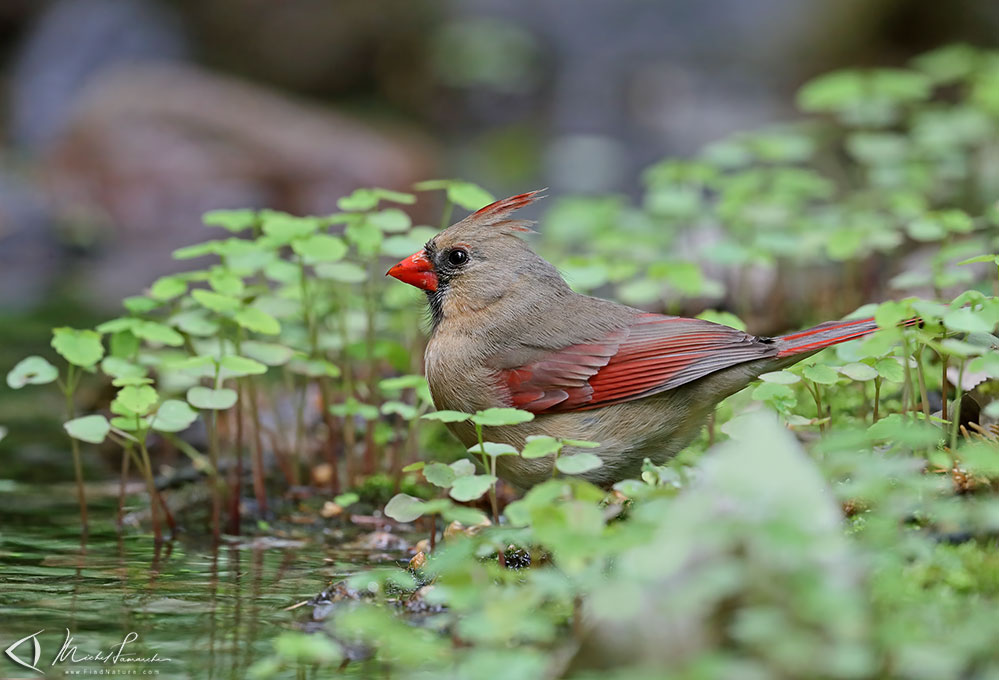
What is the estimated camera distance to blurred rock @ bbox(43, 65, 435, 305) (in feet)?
36.8

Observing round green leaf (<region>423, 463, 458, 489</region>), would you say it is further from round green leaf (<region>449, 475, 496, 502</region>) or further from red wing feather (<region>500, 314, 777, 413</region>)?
red wing feather (<region>500, 314, 777, 413</region>)

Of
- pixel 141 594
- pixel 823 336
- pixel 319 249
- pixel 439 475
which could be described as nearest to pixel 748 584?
pixel 439 475

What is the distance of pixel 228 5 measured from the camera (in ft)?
49.5

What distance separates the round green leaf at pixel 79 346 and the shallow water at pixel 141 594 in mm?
628

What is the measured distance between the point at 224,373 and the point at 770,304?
3.49 meters

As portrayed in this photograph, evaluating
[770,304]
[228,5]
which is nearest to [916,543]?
[770,304]

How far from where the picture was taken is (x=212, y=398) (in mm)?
3705

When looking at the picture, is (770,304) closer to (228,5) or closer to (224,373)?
(224,373)

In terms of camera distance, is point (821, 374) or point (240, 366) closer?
point (821, 374)

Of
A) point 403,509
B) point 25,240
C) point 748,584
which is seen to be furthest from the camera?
point 25,240

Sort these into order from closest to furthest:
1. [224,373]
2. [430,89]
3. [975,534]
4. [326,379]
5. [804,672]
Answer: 1. [804,672]
2. [975,534]
3. [224,373]
4. [326,379]
5. [430,89]

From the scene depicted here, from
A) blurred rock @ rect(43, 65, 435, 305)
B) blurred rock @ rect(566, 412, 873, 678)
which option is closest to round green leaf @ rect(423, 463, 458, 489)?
blurred rock @ rect(566, 412, 873, 678)

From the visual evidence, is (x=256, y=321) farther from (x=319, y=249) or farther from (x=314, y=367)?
(x=314, y=367)

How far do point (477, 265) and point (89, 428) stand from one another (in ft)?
4.62
